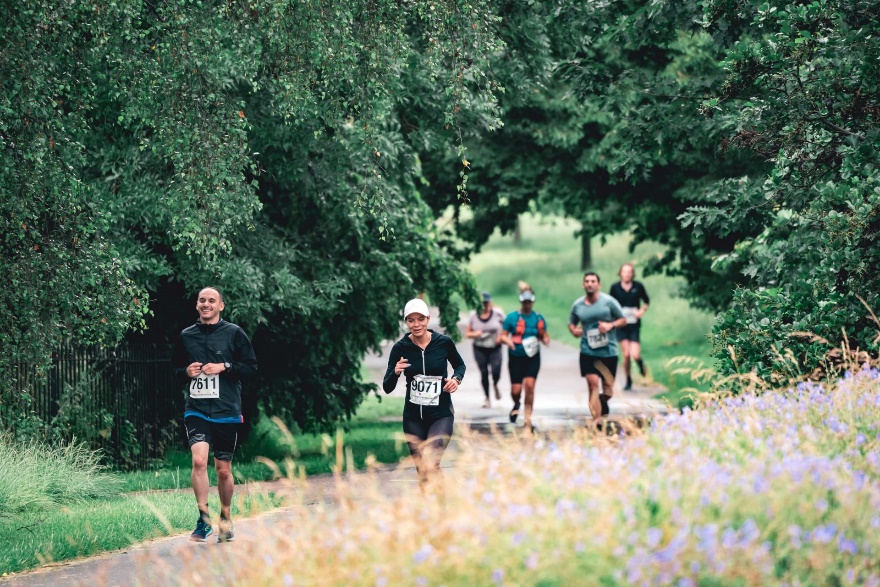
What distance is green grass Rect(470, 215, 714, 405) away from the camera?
1328 inches

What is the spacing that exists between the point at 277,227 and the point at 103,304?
592 centimetres

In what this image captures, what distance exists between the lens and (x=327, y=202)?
52.1ft

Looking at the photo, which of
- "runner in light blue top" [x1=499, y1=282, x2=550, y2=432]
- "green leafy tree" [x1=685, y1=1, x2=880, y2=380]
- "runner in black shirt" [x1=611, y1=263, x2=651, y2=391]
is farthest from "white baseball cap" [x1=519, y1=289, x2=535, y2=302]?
"green leafy tree" [x1=685, y1=1, x2=880, y2=380]

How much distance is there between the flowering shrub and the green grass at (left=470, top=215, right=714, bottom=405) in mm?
13388

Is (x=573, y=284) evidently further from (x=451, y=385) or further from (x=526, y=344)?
(x=451, y=385)

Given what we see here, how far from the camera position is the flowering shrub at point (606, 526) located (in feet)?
17.2

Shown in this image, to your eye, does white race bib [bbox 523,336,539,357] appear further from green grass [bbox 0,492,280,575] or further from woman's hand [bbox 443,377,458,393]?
woman's hand [bbox 443,377,458,393]

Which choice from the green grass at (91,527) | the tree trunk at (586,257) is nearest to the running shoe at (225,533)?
the green grass at (91,527)

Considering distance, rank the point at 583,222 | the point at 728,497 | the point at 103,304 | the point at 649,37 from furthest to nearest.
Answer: the point at 583,222 → the point at 649,37 → the point at 103,304 → the point at 728,497

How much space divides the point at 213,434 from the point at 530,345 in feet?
26.1

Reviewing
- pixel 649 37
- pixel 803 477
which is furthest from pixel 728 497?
pixel 649 37

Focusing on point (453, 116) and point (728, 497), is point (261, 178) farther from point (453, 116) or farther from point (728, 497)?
point (728, 497)

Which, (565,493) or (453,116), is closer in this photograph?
(565,493)

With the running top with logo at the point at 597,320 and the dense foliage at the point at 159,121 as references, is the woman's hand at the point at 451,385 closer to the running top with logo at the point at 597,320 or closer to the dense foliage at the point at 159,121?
the dense foliage at the point at 159,121
